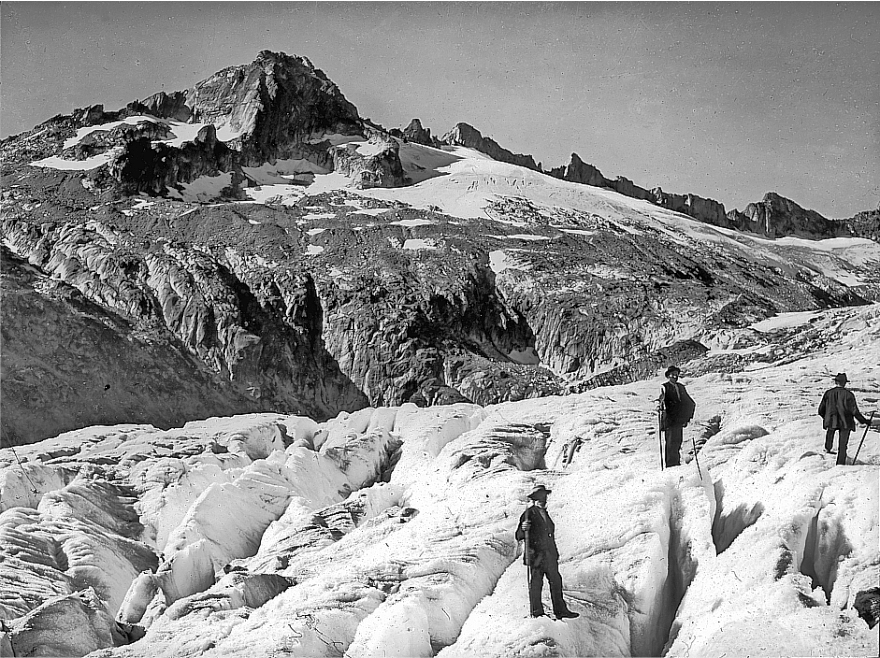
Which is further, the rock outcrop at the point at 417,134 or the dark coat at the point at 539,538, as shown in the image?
the rock outcrop at the point at 417,134

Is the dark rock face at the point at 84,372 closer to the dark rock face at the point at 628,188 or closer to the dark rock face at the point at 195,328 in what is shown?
the dark rock face at the point at 195,328

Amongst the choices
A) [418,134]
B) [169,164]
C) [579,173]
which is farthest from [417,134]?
[169,164]

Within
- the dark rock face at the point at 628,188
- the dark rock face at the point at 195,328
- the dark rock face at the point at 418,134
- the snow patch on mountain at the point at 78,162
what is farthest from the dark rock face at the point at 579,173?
the dark rock face at the point at 195,328

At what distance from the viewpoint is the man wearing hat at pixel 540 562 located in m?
9.94

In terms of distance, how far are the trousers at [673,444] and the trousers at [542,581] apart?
3.83 metres

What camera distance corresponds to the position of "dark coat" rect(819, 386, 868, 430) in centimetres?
1200

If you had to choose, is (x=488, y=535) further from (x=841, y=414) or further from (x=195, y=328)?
(x=195, y=328)

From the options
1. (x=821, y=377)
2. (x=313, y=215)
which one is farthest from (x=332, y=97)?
(x=821, y=377)

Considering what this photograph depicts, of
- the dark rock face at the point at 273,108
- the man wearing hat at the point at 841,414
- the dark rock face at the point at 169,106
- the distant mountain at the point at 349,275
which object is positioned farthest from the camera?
the dark rock face at the point at 169,106

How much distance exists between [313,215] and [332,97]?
34360 millimetres

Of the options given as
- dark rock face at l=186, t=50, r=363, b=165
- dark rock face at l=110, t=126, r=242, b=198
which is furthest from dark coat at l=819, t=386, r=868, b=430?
dark rock face at l=186, t=50, r=363, b=165

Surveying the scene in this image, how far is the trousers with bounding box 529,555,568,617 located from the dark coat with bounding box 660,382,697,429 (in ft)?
12.4

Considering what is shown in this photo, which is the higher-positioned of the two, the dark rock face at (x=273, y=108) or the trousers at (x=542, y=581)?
the dark rock face at (x=273, y=108)

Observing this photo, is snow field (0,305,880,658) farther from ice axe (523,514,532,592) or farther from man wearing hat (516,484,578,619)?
ice axe (523,514,532,592)
